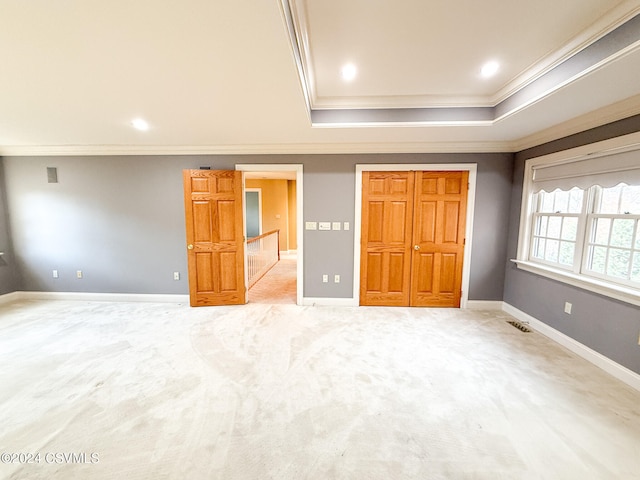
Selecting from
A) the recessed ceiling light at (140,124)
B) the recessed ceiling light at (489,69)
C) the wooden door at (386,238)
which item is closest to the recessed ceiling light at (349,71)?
the recessed ceiling light at (489,69)

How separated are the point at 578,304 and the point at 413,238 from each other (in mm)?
1825

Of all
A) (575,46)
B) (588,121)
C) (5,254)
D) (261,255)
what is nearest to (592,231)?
(588,121)

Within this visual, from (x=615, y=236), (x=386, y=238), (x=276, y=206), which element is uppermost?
(x=276, y=206)

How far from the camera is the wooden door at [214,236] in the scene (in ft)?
11.7

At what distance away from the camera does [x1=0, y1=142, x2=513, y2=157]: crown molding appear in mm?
3363

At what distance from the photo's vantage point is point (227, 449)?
58.6 inches

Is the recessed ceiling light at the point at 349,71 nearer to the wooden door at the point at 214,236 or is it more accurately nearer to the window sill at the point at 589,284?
the wooden door at the point at 214,236

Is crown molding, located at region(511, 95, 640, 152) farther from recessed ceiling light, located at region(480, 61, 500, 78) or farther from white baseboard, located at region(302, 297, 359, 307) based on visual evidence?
white baseboard, located at region(302, 297, 359, 307)

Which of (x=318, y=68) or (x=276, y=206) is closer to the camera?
(x=318, y=68)

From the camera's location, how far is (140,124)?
2.76 m

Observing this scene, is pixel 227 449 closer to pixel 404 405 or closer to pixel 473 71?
pixel 404 405

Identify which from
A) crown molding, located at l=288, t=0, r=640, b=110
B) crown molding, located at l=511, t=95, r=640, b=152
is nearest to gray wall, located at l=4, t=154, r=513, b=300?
crown molding, located at l=511, t=95, r=640, b=152

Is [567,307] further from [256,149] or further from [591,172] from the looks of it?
[256,149]

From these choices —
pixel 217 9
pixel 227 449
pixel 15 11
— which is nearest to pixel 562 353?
pixel 227 449
